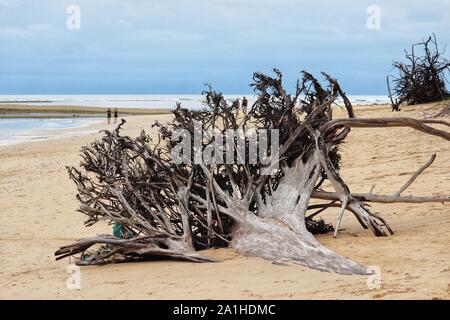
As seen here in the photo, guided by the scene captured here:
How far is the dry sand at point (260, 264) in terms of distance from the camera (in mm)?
5992

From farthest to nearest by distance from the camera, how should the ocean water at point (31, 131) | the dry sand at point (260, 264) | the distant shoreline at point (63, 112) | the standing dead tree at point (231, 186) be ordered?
the distant shoreline at point (63, 112) → the ocean water at point (31, 131) → the standing dead tree at point (231, 186) → the dry sand at point (260, 264)

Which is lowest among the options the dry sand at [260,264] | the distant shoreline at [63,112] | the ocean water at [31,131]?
the dry sand at [260,264]

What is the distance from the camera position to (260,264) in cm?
708

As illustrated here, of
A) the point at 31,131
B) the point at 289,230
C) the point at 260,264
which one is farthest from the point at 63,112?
the point at 260,264

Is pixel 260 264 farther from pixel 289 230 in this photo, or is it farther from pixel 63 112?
pixel 63 112

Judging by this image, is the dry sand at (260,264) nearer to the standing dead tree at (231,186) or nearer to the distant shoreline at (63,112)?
the standing dead tree at (231,186)

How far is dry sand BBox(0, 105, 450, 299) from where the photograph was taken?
5992 mm

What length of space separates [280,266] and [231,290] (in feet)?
2.98

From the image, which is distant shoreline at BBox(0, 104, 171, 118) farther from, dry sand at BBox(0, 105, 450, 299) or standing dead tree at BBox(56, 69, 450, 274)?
standing dead tree at BBox(56, 69, 450, 274)

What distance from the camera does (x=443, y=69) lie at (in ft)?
85.6

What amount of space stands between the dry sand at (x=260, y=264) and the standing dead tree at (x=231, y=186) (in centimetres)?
31

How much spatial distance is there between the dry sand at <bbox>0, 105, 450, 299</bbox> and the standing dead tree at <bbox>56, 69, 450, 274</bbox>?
1.02 ft

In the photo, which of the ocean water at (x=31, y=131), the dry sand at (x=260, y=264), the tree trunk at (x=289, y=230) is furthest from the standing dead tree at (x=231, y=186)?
the ocean water at (x=31, y=131)
